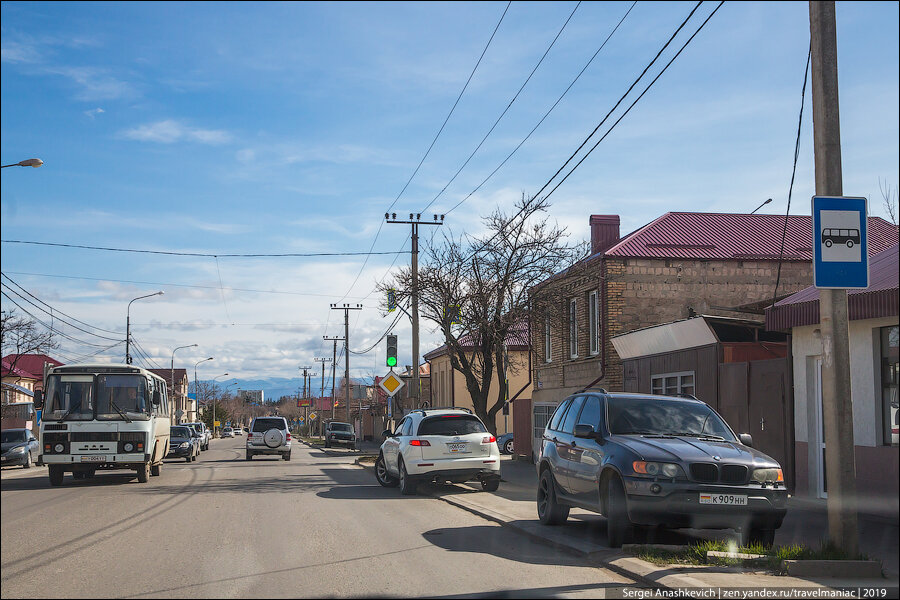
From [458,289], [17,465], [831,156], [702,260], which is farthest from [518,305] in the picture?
[17,465]

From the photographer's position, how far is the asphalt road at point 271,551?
760 cm

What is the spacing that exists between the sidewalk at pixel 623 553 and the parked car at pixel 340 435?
110 ft

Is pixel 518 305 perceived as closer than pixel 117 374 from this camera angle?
No

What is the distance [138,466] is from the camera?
2042 centimetres

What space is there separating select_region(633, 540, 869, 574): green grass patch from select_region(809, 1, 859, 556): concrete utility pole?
0.13 meters

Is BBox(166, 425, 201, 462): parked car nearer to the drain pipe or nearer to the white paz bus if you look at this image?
the white paz bus

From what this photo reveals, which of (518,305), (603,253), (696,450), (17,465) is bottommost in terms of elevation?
(17,465)

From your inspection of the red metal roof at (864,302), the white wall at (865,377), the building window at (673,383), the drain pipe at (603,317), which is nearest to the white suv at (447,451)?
the building window at (673,383)

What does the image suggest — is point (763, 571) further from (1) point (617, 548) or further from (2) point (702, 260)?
(2) point (702, 260)

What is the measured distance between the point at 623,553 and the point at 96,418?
14247 millimetres

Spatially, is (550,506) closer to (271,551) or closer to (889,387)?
(271,551)

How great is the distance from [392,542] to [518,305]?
13.3 meters

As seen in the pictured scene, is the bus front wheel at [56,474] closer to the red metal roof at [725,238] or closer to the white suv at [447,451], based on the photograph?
the white suv at [447,451]

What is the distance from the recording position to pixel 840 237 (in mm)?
8500
